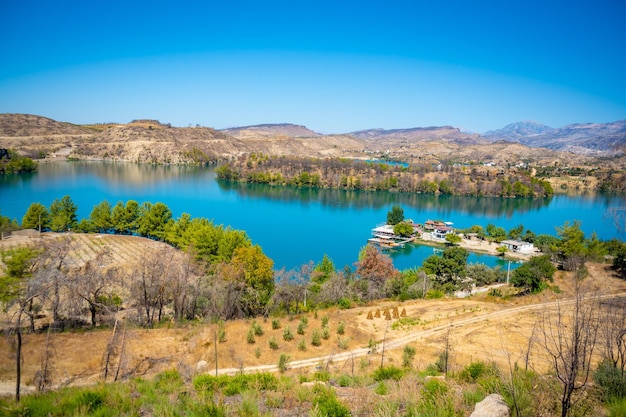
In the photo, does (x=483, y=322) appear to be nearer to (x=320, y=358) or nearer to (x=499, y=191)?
(x=320, y=358)

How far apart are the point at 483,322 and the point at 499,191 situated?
8431 centimetres

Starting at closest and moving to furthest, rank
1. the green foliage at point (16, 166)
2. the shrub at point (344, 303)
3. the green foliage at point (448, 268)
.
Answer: the shrub at point (344, 303) → the green foliage at point (448, 268) → the green foliage at point (16, 166)

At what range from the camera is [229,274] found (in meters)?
18.2

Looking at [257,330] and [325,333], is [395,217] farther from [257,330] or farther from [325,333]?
[257,330]

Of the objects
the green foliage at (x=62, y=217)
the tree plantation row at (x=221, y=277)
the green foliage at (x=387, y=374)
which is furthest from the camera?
the green foliage at (x=62, y=217)

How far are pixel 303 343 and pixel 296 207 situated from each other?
187ft

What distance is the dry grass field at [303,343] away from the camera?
34.7 ft

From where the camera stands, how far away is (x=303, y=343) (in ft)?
40.6

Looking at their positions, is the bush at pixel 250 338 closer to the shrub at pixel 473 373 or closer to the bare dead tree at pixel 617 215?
the shrub at pixel 473 373

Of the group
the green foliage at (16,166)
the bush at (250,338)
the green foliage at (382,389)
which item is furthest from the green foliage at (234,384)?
the green foliage at (16,166)

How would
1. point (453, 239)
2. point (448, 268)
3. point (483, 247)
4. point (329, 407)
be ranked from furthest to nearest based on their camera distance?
point (453, 239)
point (483, 247)
point (448, 268)
point (329, 407)

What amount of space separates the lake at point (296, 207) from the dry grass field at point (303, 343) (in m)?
22.1

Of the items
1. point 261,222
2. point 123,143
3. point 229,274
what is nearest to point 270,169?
point 261,222

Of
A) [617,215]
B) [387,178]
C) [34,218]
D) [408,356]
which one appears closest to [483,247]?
[408,356]
